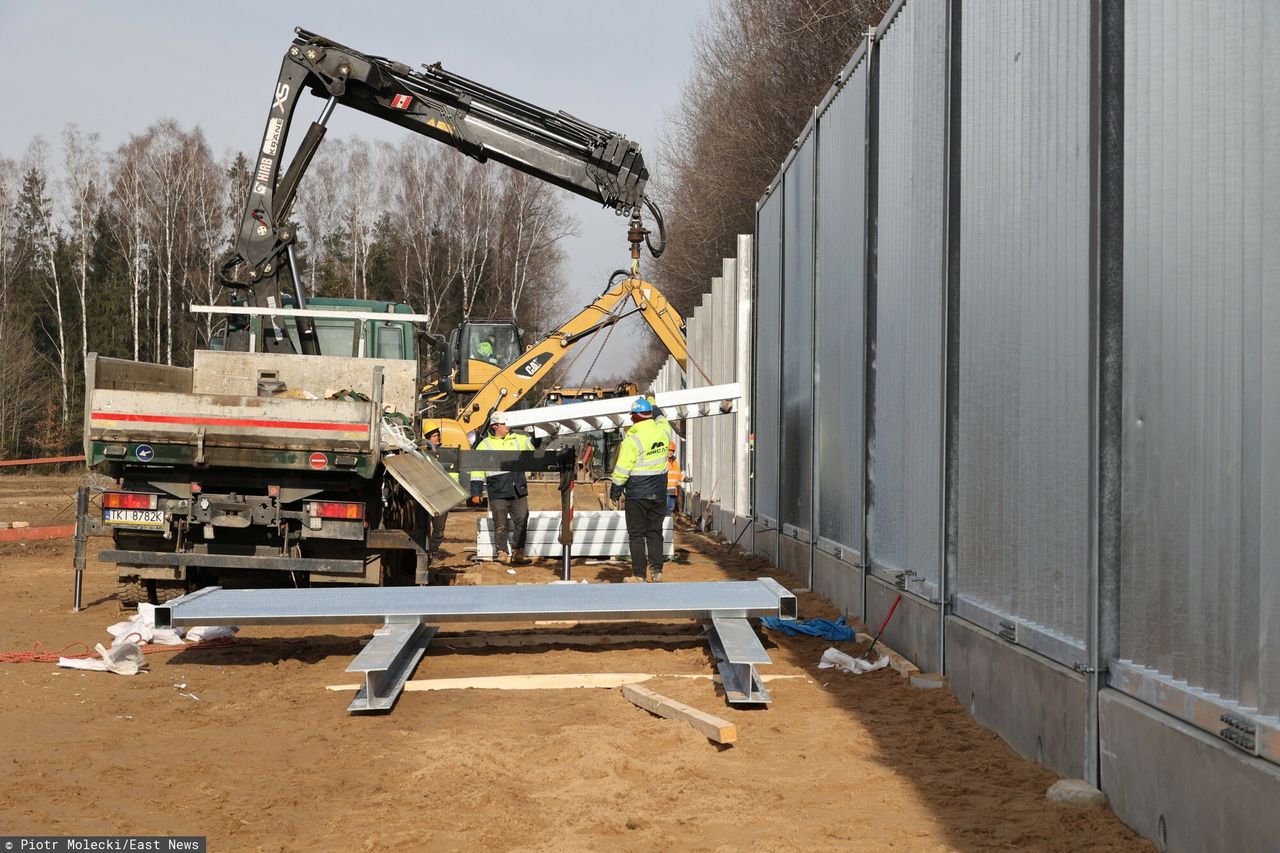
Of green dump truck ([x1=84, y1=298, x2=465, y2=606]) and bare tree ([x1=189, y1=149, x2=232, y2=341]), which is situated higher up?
bare tree ([x1=189, y1=149, x2=232, y2=341])

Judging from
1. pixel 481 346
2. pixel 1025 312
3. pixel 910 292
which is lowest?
pixel 1025 312

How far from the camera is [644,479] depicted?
1354cm

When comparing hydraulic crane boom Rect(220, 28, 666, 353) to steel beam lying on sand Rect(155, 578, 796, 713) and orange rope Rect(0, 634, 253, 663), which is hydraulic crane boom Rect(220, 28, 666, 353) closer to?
orange rope Rect(0, 634, 253, 663)

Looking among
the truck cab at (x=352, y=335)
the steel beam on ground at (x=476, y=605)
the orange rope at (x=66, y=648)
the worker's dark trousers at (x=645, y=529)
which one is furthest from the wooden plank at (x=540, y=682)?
the truck cab at (x=352, y=335)

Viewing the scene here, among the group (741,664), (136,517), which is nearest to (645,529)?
(136,517)

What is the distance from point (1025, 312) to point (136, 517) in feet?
24.0

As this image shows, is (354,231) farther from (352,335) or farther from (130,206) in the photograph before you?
(352,335)

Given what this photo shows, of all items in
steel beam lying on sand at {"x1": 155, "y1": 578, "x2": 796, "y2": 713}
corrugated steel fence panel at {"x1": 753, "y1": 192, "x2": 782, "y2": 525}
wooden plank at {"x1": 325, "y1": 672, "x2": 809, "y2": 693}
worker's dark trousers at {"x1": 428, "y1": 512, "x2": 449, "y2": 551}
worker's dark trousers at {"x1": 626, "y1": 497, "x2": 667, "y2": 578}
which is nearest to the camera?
steel beam lying on sand at {"x1": 155, "y1": 578, "x2": 796, "y2": 713}

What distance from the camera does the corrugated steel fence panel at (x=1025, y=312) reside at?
5.79 meters

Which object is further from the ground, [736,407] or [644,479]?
[736,407]

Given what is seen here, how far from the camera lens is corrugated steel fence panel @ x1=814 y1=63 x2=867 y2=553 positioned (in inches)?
425

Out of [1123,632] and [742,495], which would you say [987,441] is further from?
[742,495]

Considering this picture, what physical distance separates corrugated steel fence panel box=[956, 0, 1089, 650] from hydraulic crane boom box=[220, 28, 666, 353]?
9130 millimetres

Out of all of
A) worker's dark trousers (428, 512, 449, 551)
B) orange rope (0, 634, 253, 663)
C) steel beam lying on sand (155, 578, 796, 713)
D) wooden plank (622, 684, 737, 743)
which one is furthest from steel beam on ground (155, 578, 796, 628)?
worker's dark trousers (428, 512, 449, 551)
